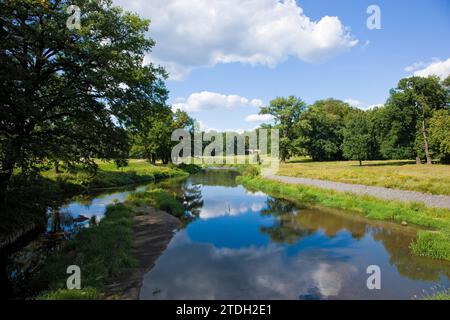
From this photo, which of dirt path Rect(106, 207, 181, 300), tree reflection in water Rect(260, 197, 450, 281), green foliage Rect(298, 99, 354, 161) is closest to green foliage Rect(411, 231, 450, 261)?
tree reflection in water Rect(260, 197, 450, 281)

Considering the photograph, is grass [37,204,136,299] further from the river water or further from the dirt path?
the river water

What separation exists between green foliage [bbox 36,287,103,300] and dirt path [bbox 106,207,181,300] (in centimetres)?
62

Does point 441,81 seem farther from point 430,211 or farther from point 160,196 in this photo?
point 160,196

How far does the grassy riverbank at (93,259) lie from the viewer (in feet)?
29.5

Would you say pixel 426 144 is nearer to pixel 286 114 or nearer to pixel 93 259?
pixel 286 114

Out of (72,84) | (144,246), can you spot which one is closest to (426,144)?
(144,246)

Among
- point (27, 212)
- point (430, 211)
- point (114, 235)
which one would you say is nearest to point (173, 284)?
point (114, 235)

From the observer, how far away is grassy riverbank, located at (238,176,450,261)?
14.1 m

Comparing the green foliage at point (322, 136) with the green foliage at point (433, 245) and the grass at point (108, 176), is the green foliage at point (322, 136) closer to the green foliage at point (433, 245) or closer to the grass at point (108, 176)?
the grass at point (108, 176)

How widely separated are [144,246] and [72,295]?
6.65 meters

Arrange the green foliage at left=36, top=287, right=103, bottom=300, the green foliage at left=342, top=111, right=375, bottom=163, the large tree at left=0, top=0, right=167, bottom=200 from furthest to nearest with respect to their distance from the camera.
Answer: the green foliage at left=342, top=111, right=375, bottom=163 → the large tree at left=0, top=0, right=167, bottom=200 → the green foliage at left=36, top=287, right=103, bottom=300

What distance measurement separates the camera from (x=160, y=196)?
27688mm

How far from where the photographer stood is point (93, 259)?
11.7 m

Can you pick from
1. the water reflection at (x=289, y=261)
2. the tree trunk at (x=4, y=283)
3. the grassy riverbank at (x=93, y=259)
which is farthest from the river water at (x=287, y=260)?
the tree trunk at (x=4, y=283)
